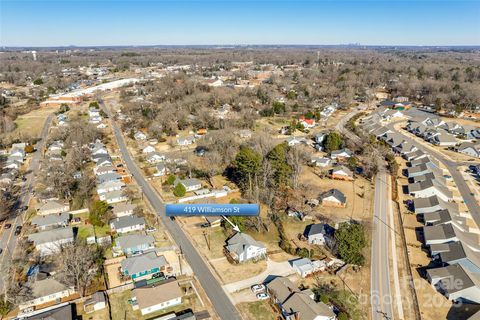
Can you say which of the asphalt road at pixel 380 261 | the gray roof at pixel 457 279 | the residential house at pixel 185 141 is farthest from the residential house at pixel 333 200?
the residential house at pixel 185 141

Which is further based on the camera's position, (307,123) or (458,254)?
(307,123)

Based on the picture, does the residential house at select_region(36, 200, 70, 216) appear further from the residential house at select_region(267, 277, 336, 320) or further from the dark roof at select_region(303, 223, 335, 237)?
the dark roof at select_region(303, 223, 335, 237)

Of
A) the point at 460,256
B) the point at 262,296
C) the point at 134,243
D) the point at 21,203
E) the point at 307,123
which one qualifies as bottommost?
the point at 262,296

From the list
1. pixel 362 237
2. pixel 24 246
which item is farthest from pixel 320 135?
pixel 24 246

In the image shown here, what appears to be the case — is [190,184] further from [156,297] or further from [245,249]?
[156,297]

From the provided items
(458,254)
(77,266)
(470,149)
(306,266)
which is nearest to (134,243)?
(77,266)

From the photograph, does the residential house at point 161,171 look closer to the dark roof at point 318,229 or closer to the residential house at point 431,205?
the dark roof at point 318,229
